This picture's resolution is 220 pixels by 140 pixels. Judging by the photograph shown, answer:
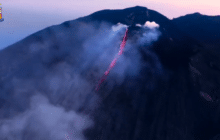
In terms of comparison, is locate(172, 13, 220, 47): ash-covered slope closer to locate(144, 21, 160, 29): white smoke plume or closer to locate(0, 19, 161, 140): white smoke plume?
locate(144, 21, 160, 29): white smoke plume

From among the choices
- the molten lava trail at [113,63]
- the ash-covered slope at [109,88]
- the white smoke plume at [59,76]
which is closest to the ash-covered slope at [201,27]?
the ash-covered slope at [109,88]

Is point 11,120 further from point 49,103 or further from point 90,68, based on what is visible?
point 90,68

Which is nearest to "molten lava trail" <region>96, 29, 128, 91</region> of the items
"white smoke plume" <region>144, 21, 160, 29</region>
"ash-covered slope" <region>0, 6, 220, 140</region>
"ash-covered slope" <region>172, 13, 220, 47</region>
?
"ash-covered slope" <region>0, 6, 220, 140</region>

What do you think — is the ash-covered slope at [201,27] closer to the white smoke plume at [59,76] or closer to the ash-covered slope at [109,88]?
the ash-covered slope at [109,88]

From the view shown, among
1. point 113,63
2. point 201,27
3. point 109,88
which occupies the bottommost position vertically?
point 201,27

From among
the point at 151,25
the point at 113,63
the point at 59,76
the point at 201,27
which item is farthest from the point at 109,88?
the point at 201,27

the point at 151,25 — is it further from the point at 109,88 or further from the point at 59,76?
the point at 59,76
